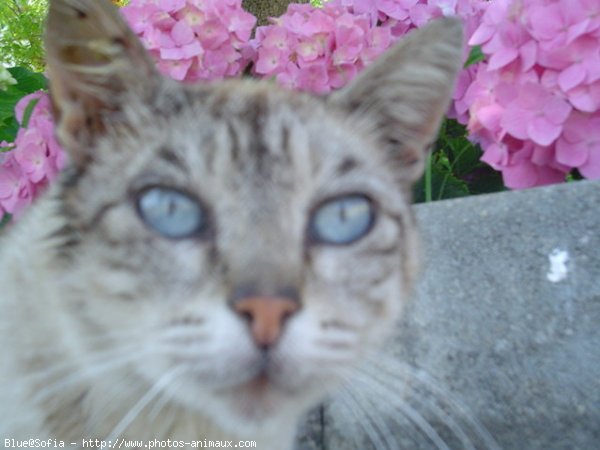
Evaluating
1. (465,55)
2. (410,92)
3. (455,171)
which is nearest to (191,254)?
(410,92)

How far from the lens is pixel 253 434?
44.1 inches

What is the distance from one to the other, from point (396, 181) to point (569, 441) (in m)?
0.86

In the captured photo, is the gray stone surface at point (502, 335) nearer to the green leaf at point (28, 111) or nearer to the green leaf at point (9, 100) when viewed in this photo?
the green leaf at point (28, 111)

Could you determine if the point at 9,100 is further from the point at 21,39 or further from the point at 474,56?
the point at 21,39

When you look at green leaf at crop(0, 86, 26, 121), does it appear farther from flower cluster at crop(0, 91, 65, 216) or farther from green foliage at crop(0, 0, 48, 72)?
green foliage at crop(0, 0, 48, 72)

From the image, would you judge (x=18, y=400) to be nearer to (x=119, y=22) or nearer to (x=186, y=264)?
(x=186, y=264)

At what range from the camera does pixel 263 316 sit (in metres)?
0.91

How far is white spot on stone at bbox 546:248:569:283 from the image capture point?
1739mm

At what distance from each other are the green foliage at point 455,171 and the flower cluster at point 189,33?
750 mm

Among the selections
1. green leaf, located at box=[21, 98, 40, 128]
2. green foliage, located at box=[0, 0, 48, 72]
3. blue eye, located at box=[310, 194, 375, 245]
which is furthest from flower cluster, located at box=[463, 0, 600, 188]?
green foliage, located at box=[0, 0, 48, 72]

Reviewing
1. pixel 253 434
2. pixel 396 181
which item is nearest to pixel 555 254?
pixel 396 181

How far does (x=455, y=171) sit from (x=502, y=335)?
875mm

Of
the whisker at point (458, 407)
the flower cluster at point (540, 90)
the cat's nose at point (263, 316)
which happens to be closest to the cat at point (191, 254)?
the cat's nose at point (263, 316)

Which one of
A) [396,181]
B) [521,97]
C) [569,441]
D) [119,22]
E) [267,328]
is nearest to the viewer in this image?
[267,328]
